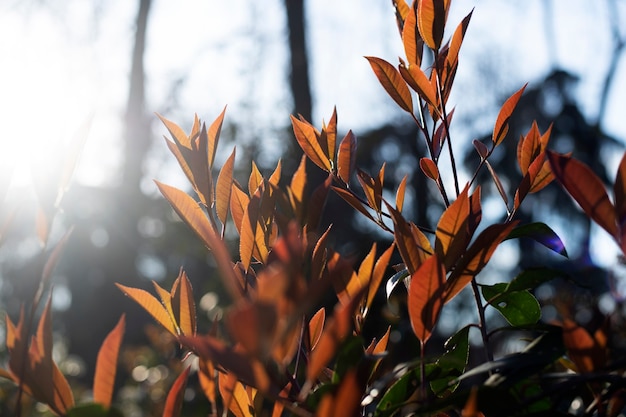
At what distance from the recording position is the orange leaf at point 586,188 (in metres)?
0.46

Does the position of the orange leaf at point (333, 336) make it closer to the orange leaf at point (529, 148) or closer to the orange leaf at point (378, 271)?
the orange leaf at point (378, 271)

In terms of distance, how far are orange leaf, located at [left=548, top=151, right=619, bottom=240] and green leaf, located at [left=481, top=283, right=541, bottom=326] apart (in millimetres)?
261

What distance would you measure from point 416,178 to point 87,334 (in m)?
9.57

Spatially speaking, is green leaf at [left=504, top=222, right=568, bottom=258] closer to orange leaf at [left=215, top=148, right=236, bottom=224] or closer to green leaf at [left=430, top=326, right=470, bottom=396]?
green leaf at [left=430, top=326, right=470, bottom=396]

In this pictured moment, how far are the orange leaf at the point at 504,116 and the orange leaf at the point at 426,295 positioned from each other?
0.95 ft

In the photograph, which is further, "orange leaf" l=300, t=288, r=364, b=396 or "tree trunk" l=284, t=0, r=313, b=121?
"tree trunk" l=284, t=0, r=313, b=121

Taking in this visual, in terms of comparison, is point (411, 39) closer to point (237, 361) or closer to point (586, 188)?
point (586, 188)

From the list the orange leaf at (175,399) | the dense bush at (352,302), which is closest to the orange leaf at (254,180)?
the dense bush at (352,302)

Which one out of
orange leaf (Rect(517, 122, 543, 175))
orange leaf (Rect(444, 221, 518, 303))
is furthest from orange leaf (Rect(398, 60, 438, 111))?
orange leaf (Rect(444, 221, 518, 303))

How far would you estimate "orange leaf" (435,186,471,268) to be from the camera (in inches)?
22.4

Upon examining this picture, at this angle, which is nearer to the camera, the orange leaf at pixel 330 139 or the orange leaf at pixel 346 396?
the orange leaf at pixel 346 396

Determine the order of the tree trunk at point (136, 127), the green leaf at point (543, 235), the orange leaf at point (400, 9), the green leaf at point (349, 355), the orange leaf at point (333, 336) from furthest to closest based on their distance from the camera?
1. the tree trunk at point (136, 127)
2. the orange leaf at point (400, 9)
3. the green leaf at point (543, 235)
4. the green leaf at point (349, 355)
5. the orange leaf at point (333, 336)

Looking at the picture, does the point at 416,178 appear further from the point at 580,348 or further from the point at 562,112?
the point at 580,348

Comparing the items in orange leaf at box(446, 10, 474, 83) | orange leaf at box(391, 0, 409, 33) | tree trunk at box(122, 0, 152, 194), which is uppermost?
orange leaf at box(391, 0, 409, 33)
